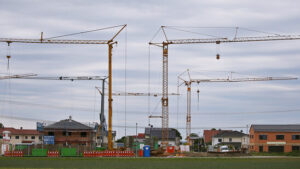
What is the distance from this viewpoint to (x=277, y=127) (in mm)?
132000

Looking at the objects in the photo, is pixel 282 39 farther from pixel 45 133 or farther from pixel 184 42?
pixel 45 133

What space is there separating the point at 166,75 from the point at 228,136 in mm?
52289

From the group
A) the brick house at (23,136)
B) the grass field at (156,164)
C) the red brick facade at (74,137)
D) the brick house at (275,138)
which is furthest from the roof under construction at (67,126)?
the grass field at (156,164)

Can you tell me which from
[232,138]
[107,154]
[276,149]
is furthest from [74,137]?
[232,138]

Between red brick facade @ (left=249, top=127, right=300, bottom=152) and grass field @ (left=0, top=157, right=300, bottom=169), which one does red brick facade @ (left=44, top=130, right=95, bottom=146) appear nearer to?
red brick facade @ (left=249, top=127, right=300, bottom=152)

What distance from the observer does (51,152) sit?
77.4 m

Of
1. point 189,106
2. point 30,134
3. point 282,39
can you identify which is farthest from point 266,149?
point 30,134

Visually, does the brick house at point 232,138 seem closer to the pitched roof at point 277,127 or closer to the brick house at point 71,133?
the pitched roof at point 277,127

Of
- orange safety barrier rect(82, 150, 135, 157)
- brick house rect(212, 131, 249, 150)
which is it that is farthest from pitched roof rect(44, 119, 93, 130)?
brick house rect(212, 131, 249, 150)

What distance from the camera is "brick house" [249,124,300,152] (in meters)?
126

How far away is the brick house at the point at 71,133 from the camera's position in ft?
412

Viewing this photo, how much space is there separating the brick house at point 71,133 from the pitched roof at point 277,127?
4488 cm

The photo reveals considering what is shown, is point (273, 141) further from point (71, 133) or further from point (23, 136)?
point (23, 136)

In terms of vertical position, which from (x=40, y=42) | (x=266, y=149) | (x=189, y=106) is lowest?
(x=266, y=149)
